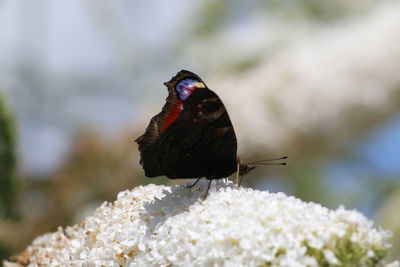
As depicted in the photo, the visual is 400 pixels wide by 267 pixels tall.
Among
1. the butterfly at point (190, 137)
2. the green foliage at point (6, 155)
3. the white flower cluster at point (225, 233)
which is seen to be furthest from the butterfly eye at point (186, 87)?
the green foliage at point (6, 155)

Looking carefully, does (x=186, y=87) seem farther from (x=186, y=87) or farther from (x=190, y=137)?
(x=190, y=137)

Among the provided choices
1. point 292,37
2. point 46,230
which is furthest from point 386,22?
point 46,230

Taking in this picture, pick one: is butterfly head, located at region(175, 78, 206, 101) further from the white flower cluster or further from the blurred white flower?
the blurred white flower

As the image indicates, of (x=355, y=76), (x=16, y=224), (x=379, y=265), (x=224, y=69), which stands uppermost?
(x=224, y=69)

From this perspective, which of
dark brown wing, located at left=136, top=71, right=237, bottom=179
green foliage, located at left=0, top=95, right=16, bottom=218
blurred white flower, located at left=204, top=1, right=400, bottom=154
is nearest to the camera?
dark brown wing, located at left=136, top=71, right=237, bottom=179

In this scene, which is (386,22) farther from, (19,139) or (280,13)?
(19,139)

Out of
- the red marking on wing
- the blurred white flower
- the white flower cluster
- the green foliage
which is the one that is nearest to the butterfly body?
the red marking on wing
